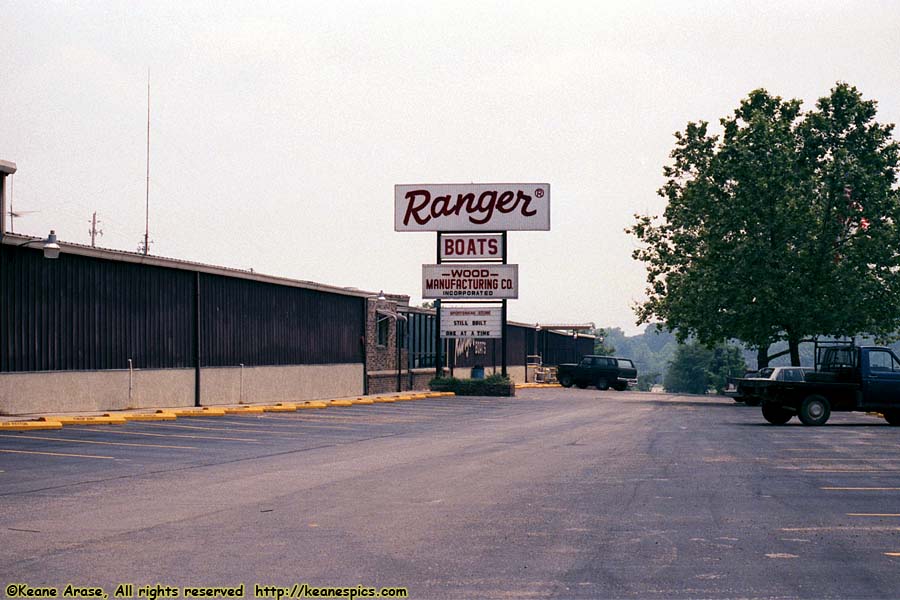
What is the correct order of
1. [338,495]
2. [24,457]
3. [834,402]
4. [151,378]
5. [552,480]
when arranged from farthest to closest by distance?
[151,378] < [834,402] < [24,457] < [552,480] < [338,495]

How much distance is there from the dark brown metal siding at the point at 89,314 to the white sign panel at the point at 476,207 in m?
18.9

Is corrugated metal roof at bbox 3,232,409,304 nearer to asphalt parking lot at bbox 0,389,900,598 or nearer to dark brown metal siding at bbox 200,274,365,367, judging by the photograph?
dark brown metal siding at bbox 200,274,365,367

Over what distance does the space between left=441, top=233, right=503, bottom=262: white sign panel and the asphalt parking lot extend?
2866 cm

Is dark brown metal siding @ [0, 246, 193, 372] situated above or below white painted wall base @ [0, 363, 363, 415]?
above

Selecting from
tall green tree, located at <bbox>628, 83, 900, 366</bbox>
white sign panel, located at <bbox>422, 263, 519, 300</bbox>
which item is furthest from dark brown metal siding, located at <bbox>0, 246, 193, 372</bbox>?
tall green tree, located at <bbox>628, 83, 900, 366</bbox>

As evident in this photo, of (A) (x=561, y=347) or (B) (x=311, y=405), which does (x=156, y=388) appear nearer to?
(B) (x=311, y=405)

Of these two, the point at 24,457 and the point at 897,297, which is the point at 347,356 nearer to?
the point at 897,297

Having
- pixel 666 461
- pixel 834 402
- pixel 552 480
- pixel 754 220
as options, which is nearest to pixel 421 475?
pixel 552 480

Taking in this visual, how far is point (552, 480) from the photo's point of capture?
1532 centimetres

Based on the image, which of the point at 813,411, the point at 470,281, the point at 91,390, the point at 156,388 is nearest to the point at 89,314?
the point at 91,390

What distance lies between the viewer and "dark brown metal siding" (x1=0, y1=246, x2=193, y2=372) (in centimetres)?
2714

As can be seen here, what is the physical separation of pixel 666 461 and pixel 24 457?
424 inches

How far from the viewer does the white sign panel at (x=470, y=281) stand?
51531mm

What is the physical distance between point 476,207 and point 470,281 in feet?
12.0
